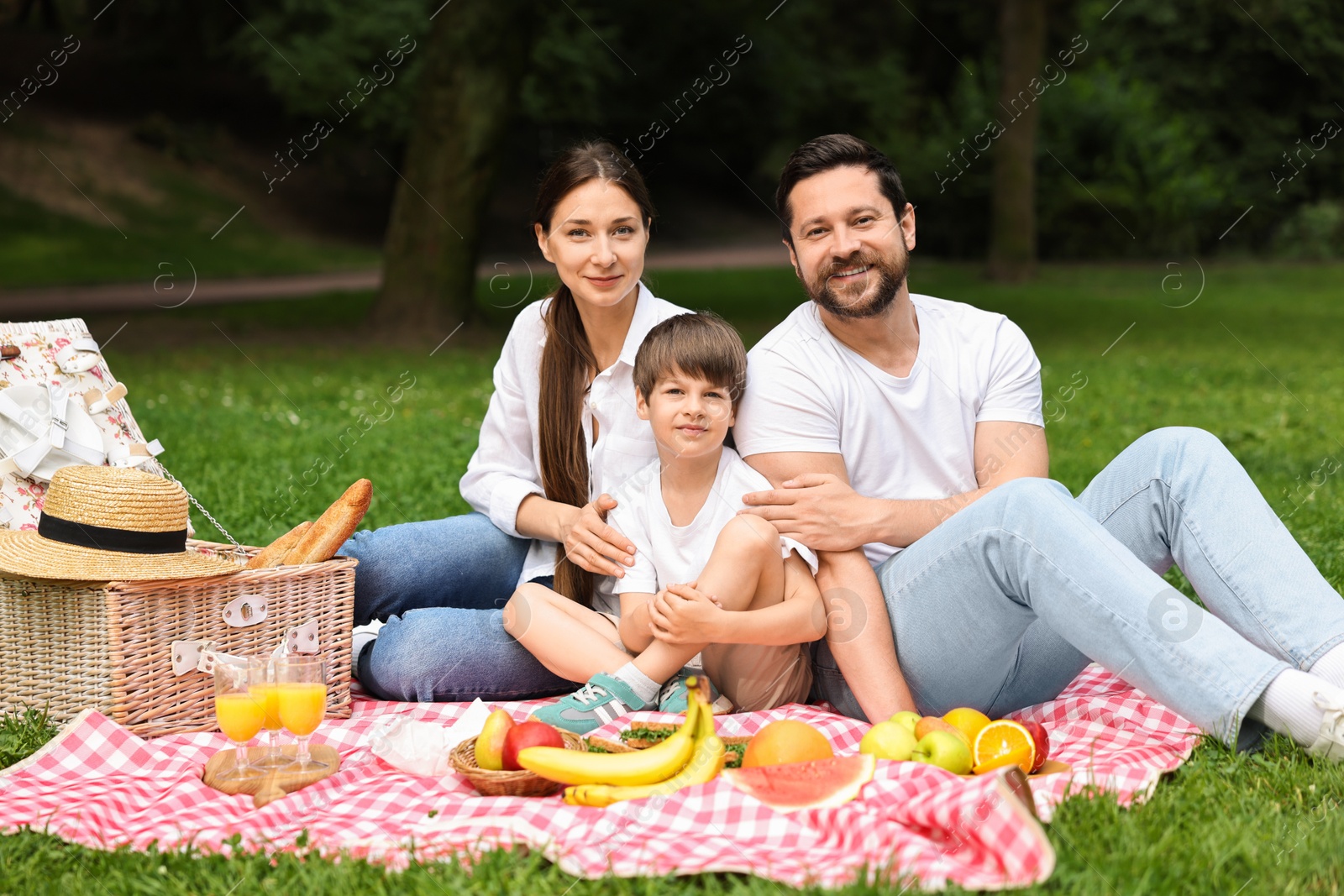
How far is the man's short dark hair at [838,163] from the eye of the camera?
3477mm

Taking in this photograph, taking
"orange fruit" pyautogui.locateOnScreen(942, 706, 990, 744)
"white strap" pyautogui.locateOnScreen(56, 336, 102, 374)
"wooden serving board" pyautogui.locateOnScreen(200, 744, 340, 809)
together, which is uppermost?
"white strap" pyautogui.locateOnScreen(56, 336, 102, 374)

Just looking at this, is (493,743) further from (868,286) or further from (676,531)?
(868,286)

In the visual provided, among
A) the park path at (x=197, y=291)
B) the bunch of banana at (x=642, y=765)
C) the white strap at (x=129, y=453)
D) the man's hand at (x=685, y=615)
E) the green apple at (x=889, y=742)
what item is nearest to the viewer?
the bunch of banana at (x=642, y=765)

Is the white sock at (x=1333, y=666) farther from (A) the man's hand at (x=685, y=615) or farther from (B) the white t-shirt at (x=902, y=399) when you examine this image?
(A) the man's hand at (x=685, y=615)

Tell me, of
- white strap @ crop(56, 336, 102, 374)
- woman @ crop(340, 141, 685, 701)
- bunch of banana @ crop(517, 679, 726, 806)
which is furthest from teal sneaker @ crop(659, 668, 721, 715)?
white strap @ crop(56, 336, 102, 374)

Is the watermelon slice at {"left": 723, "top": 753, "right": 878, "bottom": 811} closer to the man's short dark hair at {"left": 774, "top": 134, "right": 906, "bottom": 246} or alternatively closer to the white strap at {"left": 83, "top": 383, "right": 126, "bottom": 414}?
the man's short dark hair at {"left": 774, "top": 134, "right": 906, "bottom": 246}

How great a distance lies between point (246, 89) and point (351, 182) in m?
3.74

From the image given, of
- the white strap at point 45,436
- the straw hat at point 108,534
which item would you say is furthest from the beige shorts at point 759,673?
the white strap at point 45,436

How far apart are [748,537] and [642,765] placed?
65 centimetres

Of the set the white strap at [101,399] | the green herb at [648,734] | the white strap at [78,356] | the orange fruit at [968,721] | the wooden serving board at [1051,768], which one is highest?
the white strap at [78,356]

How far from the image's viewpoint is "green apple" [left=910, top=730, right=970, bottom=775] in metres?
2.78

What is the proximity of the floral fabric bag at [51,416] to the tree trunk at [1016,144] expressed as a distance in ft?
56.8

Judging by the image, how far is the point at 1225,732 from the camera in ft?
9.25

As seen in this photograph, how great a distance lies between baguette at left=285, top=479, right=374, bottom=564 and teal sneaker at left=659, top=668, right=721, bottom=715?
3.11ft
